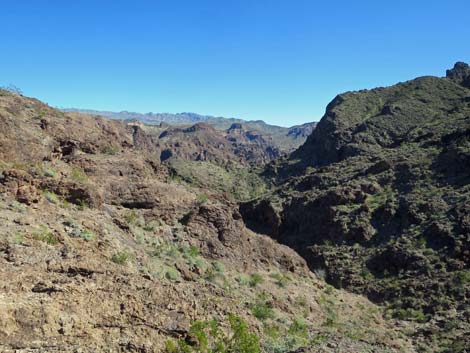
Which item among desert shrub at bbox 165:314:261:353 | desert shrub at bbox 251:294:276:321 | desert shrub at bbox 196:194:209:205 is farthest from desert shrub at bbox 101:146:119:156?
desert shrub at bbox 165:314:261:353

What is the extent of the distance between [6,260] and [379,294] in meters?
20.9

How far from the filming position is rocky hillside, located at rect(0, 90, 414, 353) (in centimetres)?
707

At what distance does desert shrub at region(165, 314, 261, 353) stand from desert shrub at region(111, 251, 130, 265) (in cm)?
329

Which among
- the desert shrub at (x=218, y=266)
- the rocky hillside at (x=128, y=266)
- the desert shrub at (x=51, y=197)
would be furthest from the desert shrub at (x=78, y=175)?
the desert shrub at (x=218, y=266)

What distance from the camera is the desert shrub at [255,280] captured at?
635 inches

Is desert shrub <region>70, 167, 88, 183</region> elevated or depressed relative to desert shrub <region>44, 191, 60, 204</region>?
elevated

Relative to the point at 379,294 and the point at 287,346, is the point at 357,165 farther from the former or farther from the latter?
the point at 287,346

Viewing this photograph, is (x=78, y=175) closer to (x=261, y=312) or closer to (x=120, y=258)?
(x=120, y=258)

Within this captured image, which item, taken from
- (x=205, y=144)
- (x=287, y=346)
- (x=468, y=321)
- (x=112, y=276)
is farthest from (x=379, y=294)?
(x=205, y=144)

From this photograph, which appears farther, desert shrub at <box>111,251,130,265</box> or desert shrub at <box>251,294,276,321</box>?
desert shrub at <box>251,294,276,321</box>

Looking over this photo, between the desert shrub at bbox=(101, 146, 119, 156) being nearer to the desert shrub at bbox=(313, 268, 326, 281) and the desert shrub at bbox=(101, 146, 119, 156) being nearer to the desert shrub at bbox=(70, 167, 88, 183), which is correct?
the desert shrub at bbox=(70, 167, 88, 183)

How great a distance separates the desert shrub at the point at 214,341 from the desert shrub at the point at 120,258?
10.8 ft

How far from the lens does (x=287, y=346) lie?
34.3 ft

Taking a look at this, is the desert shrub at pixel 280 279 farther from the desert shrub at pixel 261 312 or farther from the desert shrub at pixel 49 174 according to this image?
the desert shrub at pixel 49 174
